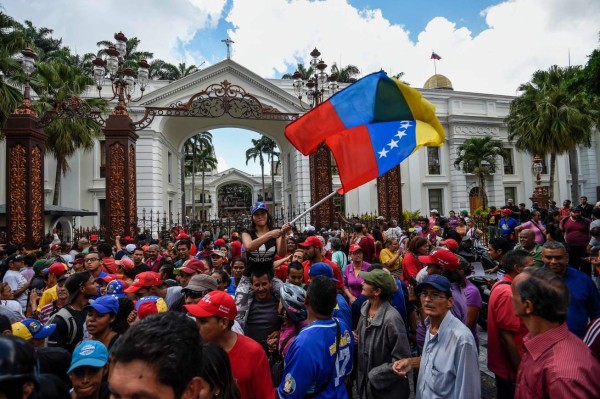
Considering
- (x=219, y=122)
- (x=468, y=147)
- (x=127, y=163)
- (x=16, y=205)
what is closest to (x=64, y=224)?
(x=16, y=205)

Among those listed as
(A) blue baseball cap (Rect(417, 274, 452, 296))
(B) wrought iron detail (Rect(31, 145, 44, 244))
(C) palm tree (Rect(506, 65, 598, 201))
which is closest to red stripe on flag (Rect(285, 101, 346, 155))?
(A) blue baseball cap (Rect(417, 274, 452, 296))

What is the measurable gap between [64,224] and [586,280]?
18.0 metres

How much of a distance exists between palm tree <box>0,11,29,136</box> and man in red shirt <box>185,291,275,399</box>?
15078 mm

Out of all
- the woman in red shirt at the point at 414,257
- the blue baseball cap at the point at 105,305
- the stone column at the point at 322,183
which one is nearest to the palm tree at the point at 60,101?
the stone column at the point at 322,183

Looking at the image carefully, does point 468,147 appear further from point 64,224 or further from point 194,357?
point 194,357

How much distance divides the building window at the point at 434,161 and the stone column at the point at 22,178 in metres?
23.4

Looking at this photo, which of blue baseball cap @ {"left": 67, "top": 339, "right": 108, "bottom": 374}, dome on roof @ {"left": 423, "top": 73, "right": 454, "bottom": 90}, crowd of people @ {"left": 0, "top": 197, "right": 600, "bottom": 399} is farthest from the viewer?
dome on roof @ {"left": 423, "top": 73, "right": 454, "bottom": 90}

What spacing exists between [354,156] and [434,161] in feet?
79.2

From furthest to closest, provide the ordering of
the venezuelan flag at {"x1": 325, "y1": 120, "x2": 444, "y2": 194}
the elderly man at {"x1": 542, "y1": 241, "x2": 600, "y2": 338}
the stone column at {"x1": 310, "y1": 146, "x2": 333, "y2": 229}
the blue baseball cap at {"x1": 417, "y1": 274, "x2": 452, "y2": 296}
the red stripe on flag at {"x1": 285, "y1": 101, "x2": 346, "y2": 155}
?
Answer: 1. the stone column at {"x1": 310, "y1": 146, "x2": 333, "y2": 229}
2. the red stripe on flag at {"x1": 285, "y1": 101, "x2": 346, "y2": 155}
3. the venezuelan flag at {"x1": 325, "y1": 120, "x2": 444, "y2": 194}
4. the elderly man at {"x1": 542, "y1": 241, "x2": 600, "y2": 338}
5. the blue baseball cap at {"x1": 417, "y1": 274, "x2": 452, "y2": 296}

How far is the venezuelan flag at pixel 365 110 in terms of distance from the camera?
471cm

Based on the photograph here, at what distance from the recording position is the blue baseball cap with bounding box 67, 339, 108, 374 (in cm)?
214

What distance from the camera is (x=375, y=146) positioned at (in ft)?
15.8

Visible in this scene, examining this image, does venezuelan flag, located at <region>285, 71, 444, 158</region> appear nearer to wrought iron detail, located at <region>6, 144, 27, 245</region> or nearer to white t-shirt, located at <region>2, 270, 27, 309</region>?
white t-shirt, located at <region>2, 270, 27, 309</region>

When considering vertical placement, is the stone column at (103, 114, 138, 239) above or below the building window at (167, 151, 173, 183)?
below
